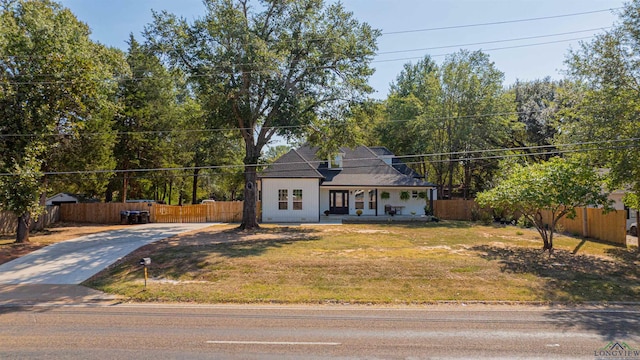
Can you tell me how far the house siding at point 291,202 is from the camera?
30.3 m

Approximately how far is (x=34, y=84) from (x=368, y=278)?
747 inches

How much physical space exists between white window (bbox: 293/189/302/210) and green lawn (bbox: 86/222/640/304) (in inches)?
410

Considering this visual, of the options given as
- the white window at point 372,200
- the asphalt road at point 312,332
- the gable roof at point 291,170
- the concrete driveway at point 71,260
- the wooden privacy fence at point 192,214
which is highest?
the gable roof at point 291,170

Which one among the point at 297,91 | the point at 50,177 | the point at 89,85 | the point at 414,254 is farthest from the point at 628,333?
the point at 50,177

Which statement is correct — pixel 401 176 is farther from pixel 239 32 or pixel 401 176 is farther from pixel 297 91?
pixel 239 32

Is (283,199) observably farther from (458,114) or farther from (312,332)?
(312,332)

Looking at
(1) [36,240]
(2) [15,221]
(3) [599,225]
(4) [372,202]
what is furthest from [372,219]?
(2) [15,221]

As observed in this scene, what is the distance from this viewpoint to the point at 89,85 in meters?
20.3

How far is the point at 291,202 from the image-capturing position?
1203 inches

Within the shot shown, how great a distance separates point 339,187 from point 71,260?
2105 cm

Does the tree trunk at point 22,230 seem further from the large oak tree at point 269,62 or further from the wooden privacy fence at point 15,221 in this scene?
the large oak tree at point 269,62

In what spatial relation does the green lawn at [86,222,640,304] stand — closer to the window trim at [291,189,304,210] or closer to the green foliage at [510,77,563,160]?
the window trim at [291,189,304,210]

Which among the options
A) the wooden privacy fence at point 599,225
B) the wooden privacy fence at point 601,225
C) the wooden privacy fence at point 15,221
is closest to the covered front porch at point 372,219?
the wooden privacy fence at point 599,225

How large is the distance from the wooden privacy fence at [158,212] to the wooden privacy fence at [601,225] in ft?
79.8
